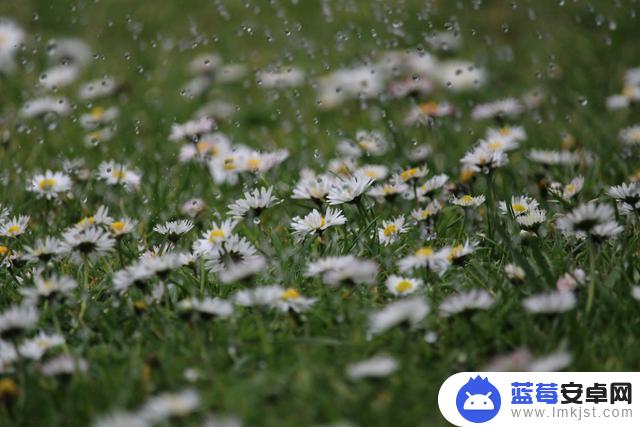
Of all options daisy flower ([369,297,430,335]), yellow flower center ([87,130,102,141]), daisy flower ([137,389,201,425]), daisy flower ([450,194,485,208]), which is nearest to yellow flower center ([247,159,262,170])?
daisy flower ([450,194,485,208])

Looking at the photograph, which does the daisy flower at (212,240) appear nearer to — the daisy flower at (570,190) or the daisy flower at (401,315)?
the daisy flower at (401,315)

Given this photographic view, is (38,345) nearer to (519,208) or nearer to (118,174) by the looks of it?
(118,174)

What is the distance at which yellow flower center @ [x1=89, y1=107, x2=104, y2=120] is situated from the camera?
2.96 metres


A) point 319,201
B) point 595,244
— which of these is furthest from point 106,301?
point 595,244

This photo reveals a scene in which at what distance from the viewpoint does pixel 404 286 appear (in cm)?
160

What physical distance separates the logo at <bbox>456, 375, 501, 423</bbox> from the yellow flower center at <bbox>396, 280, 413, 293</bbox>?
25 centimetres

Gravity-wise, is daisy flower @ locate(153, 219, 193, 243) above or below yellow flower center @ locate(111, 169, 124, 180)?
above

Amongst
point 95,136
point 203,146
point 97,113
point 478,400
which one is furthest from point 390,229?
point 97,113

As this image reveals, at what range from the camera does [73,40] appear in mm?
4137

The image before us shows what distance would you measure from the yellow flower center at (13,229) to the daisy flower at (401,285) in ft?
2.87

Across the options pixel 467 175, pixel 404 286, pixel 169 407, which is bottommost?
pixel 467 175

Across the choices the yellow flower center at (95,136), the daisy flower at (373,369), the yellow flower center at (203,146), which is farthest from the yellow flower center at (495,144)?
the yellow flower center at (95,136)

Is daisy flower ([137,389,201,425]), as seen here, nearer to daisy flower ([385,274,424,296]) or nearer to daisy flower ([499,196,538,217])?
daisy flower ([385,274,424,296])

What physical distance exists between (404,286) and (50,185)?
1.10 metres
